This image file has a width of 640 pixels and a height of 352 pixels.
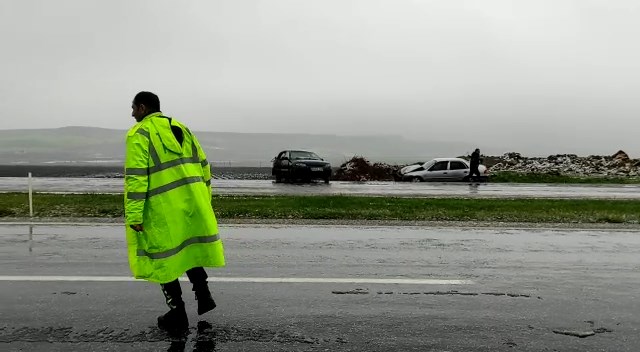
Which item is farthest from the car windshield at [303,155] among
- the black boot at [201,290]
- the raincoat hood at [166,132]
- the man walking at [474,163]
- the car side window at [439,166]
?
the raincoat hood at [166,132]

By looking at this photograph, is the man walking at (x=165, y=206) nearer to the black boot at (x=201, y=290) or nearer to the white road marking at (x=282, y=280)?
the black boot at (x=201, y=290)

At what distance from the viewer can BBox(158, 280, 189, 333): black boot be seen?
460 centimetres

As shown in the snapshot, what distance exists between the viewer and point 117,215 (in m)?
12.9

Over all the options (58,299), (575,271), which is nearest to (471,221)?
(575,271)

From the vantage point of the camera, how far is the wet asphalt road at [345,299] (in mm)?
4371

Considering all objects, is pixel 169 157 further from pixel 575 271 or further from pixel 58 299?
pixel 575 271

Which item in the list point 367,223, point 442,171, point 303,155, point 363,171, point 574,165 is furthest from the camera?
point 574,165

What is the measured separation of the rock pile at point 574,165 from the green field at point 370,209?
23673 mm

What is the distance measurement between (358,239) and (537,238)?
10.4 ft

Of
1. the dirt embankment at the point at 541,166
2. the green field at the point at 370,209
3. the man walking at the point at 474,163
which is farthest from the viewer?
the dirt embankment at the point at 541,166

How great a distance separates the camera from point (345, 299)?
5.53m

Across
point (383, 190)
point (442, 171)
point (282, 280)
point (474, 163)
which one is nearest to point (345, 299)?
point (282, 280)

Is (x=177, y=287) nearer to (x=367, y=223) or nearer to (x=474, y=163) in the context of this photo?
(x=367, y=223)

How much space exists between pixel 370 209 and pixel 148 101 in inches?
402
